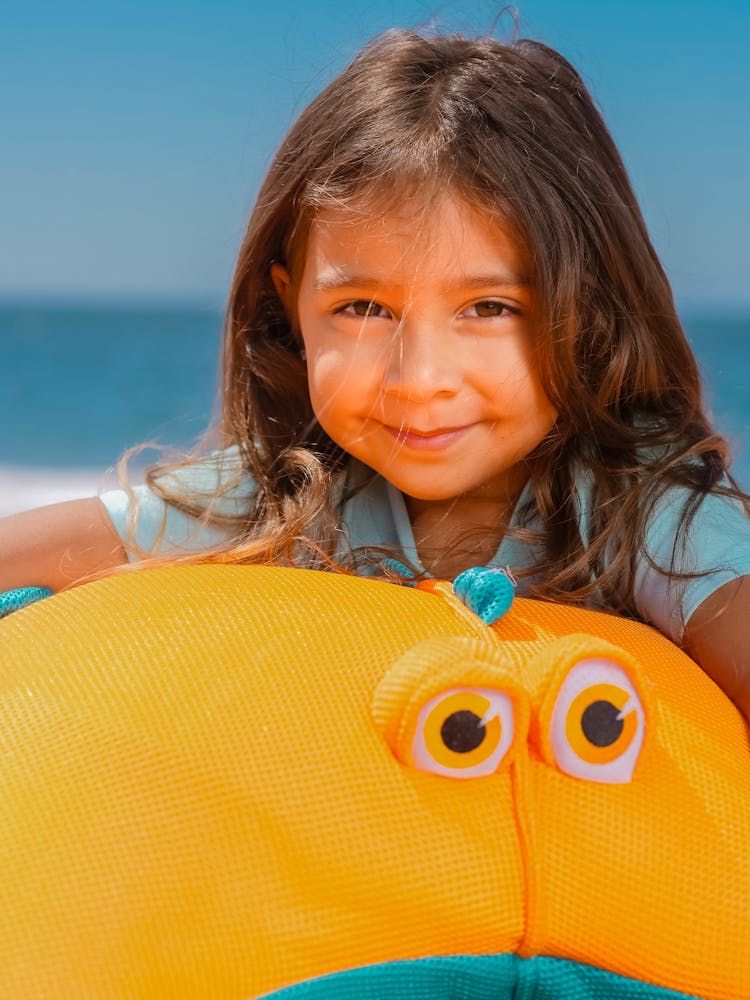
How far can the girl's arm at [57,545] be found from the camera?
45.1 inches

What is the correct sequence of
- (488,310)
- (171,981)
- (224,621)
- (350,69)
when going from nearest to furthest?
(171,981) → (224,621) → (488,310) → (350,69)

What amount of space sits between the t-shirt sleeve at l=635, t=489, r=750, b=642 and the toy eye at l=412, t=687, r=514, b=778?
1.13ft

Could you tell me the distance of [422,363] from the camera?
1019 millimetres

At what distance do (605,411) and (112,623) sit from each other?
1.79 feet

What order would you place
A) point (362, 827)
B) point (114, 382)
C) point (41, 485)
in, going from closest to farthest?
point (362, 827)
point (41, 485)
point (114, 382)

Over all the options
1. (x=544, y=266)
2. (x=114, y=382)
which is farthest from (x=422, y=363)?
(x=114, y=382)

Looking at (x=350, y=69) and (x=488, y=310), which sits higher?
(x=350, y=69)

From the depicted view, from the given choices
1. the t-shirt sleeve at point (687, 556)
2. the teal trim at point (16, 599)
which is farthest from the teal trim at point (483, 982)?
the teal trim at point (16, 599)

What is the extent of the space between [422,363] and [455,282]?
69mm

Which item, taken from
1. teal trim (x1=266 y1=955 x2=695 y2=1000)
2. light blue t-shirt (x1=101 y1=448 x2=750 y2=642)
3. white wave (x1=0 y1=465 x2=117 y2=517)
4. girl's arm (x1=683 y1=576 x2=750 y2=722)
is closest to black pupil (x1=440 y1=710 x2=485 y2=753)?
teal trim (x1=266 y1=955 x2=695 y2=1000)

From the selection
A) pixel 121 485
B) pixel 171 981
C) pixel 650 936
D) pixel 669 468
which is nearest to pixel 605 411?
pixel 669 468

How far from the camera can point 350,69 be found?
1.19 meters

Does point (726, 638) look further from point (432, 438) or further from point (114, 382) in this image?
point (114, 382)

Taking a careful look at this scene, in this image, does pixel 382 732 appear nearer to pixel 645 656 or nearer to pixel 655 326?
pixel 645 656
